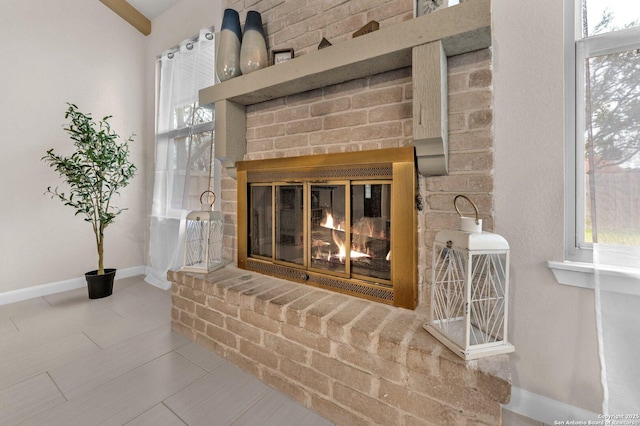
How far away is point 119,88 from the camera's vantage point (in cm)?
285

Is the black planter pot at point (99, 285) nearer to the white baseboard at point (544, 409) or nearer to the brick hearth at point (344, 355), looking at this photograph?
the brick hearth at point (344, 355)

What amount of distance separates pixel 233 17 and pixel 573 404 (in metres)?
→ 2.70

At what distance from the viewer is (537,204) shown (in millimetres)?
1105

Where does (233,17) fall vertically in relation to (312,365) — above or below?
above

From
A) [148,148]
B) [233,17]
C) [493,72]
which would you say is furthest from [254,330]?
[148,148]

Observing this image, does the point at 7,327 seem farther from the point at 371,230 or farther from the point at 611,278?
the point at 611,278

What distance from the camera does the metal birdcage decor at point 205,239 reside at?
1.73 meters

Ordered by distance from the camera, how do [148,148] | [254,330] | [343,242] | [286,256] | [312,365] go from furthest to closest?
[148,148] → [286,256] → [343,242] → [254,330] → [312,365]

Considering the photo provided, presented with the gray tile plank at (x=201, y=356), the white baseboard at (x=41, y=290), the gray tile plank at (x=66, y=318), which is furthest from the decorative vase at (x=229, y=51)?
the white baseboard at (x=41, y=290)

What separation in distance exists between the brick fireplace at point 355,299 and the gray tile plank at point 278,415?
36 mm

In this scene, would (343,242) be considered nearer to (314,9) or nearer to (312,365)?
(312,365)

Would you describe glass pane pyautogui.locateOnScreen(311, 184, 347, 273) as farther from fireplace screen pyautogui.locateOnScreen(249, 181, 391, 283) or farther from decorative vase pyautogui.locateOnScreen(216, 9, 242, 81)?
decorative vase pyautogui.locateOnScreen(216, 9, 242, 81)

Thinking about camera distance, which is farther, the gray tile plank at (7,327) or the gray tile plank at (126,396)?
the gray tile plank at (7,327)

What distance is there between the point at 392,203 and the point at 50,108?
3.15 metres
